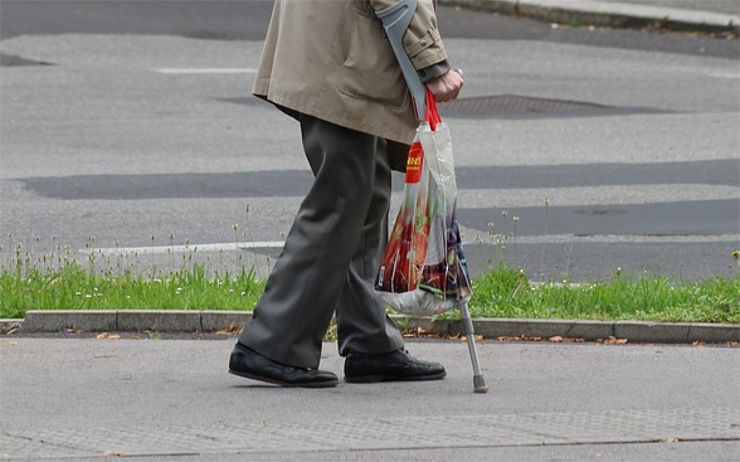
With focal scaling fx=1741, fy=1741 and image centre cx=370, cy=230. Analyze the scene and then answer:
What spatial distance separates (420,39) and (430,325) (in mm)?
1890

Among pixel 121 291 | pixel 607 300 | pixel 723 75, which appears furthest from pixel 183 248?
pixel 723 75

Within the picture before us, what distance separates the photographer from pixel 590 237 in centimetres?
1033

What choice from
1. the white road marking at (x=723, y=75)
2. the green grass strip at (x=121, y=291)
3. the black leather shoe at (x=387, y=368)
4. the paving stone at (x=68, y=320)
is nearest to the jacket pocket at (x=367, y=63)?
the black leather shoe at (x=387, y=368)

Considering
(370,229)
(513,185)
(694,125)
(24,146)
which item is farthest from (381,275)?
(694,125)

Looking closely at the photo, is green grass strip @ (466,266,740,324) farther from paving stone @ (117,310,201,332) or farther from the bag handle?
the bag handle

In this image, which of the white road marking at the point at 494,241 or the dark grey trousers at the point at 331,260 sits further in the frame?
the white road marking at the point at 494,241

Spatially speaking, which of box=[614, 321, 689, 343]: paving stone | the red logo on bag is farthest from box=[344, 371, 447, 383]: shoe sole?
box=[614, 321, 689, 343]: paving stone

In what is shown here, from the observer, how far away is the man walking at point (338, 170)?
6125mm

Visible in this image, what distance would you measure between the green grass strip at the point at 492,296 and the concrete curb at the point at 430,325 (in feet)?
0.32

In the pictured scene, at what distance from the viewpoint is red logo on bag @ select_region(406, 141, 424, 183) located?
612 centimetres

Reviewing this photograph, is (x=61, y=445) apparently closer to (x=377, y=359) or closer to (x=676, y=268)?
(x=377, y=359)

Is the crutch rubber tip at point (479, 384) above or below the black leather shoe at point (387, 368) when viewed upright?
below

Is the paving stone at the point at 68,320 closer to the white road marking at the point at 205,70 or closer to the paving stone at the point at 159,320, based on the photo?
the paving stone at the point at 159,320

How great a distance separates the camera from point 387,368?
6.51 m
